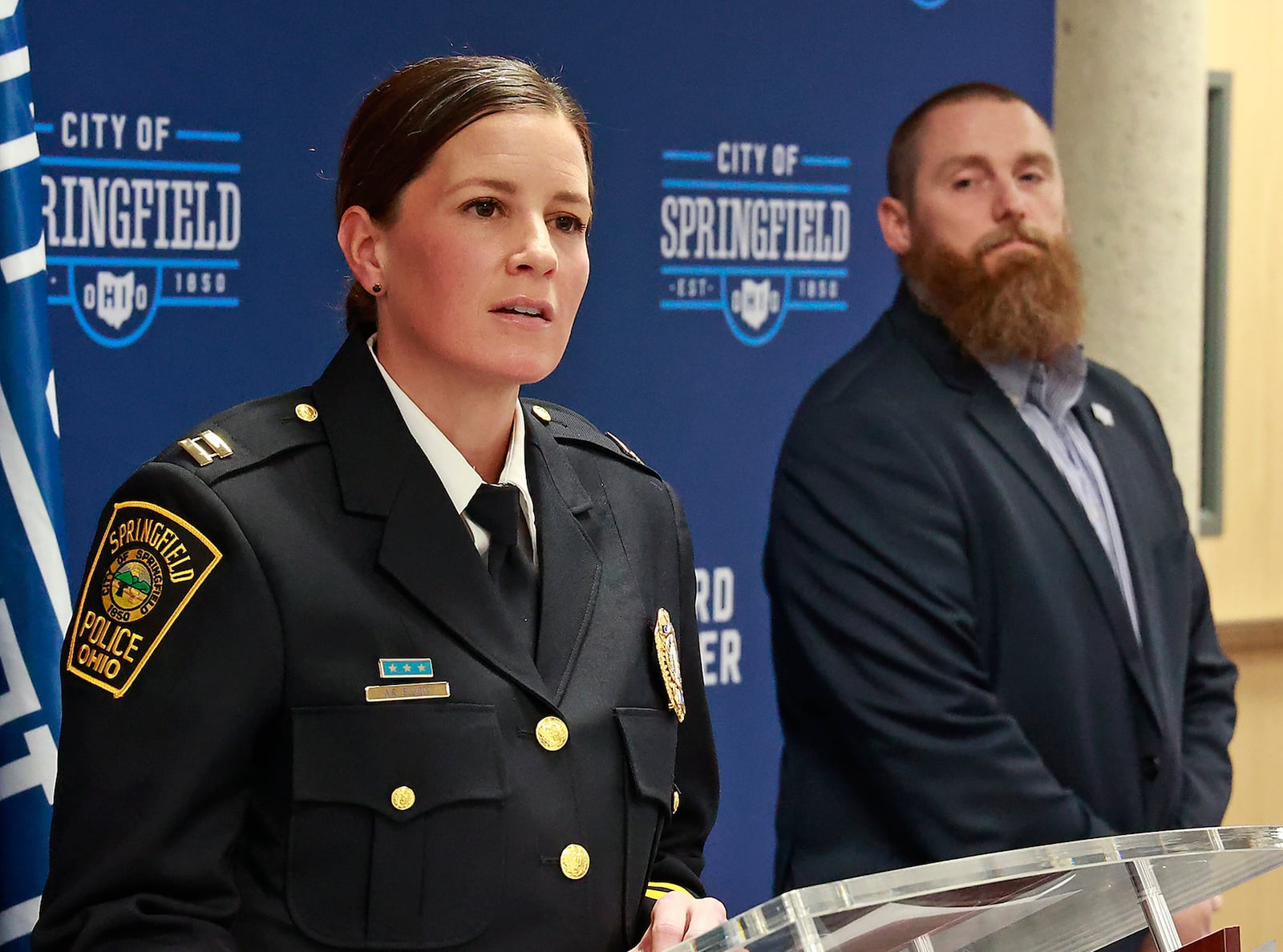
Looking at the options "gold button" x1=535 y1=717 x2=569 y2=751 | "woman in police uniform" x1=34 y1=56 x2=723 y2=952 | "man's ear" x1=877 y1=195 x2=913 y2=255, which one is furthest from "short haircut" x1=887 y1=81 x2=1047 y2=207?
"gold button" x1=535 y1=717 x2=569 y2=751

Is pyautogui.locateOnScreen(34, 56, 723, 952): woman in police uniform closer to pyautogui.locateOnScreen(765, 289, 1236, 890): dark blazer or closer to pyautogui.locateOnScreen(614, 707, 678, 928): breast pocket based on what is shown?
pyautogui.locateOnScreen(614, 707, 678, 928): breast pocket

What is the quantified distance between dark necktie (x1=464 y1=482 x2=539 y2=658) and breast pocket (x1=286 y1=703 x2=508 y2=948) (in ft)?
0.41

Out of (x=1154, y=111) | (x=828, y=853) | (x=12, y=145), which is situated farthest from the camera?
(x=1154, y=111)

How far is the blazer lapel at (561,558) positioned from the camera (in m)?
1.70

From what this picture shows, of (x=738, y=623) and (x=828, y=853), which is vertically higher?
(x=738, y=623)

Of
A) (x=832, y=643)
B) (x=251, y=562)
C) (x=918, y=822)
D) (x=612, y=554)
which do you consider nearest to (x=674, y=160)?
(x=832, y=643)

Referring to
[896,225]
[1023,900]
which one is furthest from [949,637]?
[1023,900]

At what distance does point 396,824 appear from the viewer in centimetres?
159

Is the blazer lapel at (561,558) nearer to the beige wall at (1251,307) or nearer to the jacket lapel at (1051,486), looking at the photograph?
the jacket lapel at (1051,486)

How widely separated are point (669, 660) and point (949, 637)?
1017 millimetres

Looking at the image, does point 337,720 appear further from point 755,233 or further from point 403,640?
point 755,233

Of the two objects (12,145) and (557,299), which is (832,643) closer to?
(557,299)

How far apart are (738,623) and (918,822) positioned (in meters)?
0.66

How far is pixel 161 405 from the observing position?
260 cm
